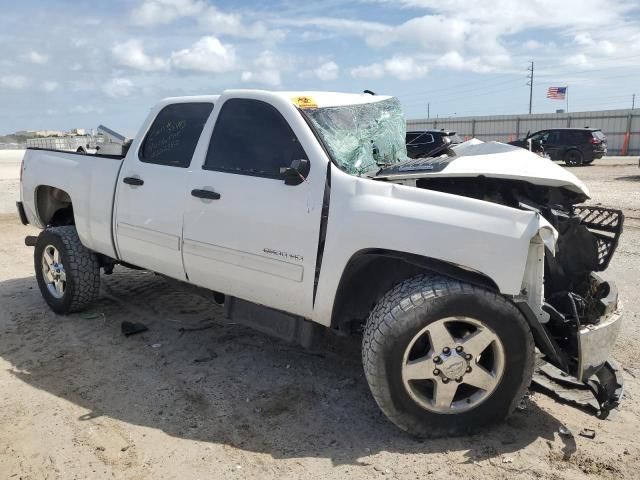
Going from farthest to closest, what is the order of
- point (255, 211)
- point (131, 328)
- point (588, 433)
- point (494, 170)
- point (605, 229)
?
point (131, 328), point (605, 229), point (255, 211), point (494, 170), point (588, 433)

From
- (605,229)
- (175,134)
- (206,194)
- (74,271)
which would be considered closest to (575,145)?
(605,229)

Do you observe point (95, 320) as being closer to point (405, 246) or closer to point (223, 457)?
point (223, 457)

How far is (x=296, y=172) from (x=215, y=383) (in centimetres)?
168

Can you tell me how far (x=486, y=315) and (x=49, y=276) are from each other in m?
4.36

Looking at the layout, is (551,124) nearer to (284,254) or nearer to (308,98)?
(308,98)

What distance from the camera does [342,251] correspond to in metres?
3.36

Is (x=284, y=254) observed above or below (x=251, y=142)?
below

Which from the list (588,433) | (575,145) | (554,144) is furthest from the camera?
(554,144)

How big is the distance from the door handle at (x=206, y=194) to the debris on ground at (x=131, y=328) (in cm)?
168

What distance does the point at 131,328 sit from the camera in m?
5.09

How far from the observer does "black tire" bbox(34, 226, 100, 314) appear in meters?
5.34

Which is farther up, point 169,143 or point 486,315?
point 169,143

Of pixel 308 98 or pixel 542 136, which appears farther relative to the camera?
pixel 542 136

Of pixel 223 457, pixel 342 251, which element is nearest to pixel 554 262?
pixel 342 251
